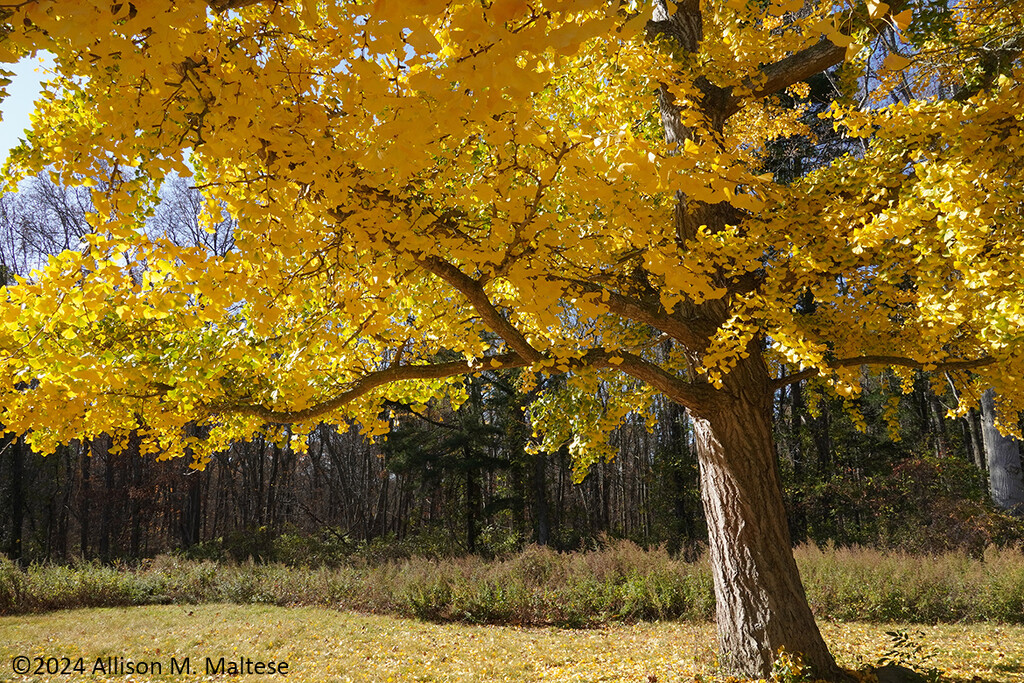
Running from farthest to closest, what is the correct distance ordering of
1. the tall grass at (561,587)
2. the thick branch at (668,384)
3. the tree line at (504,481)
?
the tree line at (504,481)
the tall grass at (561,587)
the thick branch at (668,384)

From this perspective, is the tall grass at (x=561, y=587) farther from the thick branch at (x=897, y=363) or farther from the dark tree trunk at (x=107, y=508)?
the dark tree trunk at (x=107, y=508)

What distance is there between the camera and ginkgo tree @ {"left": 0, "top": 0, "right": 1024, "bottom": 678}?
6.67 ft

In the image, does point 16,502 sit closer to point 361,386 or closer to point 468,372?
point 361,386

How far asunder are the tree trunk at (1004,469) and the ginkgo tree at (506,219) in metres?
6.71

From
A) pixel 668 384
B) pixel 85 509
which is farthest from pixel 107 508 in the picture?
pixel 668 384

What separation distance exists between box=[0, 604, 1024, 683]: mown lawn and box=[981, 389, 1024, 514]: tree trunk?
407 cm

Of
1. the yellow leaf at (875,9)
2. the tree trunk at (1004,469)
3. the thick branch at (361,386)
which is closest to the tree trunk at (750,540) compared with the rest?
the thick branch at (361,386)

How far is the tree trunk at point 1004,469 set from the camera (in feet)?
36.0

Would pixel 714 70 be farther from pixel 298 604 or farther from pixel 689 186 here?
pixel 298 604

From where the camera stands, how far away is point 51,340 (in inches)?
124

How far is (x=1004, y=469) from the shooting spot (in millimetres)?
11070

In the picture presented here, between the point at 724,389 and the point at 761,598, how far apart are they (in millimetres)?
1625

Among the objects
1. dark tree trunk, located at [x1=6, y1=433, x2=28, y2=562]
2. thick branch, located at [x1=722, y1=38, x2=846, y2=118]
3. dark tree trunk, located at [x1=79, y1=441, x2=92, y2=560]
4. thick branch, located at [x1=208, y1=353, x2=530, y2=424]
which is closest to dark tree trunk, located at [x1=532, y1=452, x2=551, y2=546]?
thick branch, located at [x1=208, y1=353, x2=530, y2=424]

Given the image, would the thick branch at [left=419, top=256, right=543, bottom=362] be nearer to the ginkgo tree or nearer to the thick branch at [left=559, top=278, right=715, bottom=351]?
the ginkgo tree
